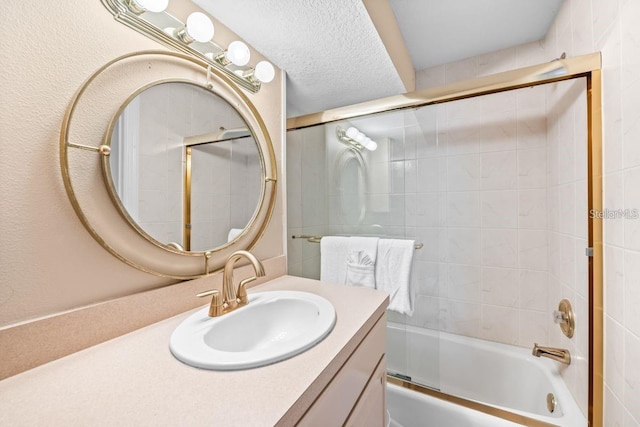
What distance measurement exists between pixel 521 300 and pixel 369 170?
4.25 ft

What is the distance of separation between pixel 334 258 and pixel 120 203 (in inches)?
40.9

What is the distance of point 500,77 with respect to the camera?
3.73ft

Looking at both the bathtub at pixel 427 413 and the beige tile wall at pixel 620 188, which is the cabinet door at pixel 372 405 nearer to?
the bathtub at pixel 427 413

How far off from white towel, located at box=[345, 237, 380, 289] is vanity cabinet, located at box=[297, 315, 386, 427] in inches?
16.8

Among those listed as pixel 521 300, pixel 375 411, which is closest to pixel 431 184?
pixel 521 300

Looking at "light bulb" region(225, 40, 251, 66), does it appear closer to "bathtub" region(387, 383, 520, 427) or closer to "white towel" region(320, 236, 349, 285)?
→ "white towel" region(320, 236, 349, 285)

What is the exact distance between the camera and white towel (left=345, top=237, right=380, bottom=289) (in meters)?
1.37

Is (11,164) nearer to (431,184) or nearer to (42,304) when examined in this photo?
(42,304)

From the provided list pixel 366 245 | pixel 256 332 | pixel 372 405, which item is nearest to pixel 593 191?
pixel 366 245

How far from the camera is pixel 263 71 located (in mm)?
1065

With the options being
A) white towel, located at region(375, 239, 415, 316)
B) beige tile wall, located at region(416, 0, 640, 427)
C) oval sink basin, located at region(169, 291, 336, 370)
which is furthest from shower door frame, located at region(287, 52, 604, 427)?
oval sink basin, located at region(169, 291, 336, 370)

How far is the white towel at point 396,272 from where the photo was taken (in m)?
1.32

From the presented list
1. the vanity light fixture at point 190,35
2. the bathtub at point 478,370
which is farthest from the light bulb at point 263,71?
the bathtub at point 478,370

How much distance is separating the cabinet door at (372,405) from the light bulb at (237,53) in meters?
1.21
